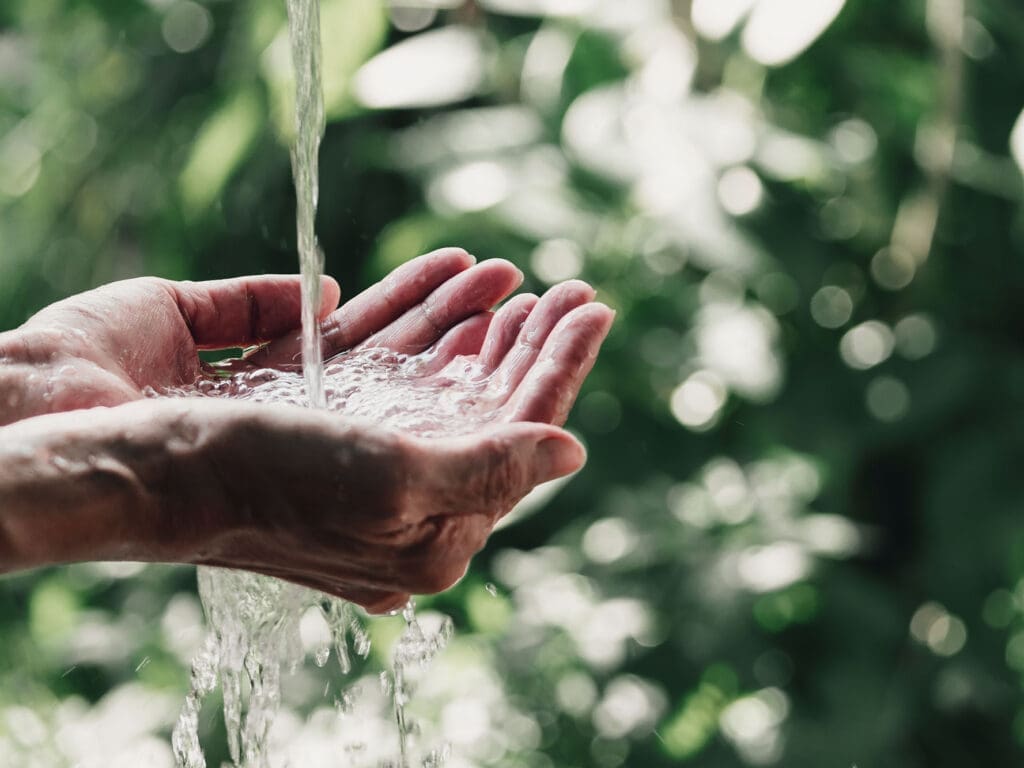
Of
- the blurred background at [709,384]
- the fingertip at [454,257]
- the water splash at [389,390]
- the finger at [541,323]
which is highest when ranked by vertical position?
the finger at [541,323]

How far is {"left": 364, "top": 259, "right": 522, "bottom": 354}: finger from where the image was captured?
0.84 meters

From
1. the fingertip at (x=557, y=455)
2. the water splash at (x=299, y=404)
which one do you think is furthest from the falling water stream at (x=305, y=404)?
the fingertip at (x=557, y=455)

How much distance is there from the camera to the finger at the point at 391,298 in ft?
2.87

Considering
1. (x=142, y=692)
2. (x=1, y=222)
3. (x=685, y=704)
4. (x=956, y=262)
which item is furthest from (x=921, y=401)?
(x=1, y=222)

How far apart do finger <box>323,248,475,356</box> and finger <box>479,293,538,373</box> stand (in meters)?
0.08

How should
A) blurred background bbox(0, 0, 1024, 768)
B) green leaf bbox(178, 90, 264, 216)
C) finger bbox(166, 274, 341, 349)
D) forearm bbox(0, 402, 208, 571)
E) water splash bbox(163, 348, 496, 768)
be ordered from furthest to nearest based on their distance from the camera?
green leaf bbox(178, 90, 264, 216) → blurred background bbox(0, 0, 1024, 768) → finger bbox(166, 274, 341, 349) → water splash bbox(163, 348, 496, 768) → forearm bbox(0, 402, 208, 571)

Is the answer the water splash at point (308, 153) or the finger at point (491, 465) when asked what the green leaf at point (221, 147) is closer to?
the water splash at point (308, 153)

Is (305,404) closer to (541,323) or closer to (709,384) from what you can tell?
(541,323)

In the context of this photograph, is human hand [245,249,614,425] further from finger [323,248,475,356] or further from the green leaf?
the green leaf

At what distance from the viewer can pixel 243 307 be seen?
0.89m

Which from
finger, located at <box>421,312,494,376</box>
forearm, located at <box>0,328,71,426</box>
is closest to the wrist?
forearm, located at <box>0,328,71,426</box>

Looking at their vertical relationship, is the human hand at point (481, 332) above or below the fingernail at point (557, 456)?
below

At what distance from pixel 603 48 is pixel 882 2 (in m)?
0.47

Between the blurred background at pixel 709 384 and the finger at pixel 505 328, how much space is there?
14.9 inches
